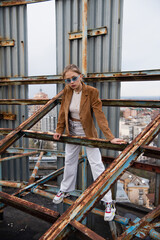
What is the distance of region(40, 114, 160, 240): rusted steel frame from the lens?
1302 mm

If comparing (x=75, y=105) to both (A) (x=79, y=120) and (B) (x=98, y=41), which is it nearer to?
(A) (x=79, y=120)

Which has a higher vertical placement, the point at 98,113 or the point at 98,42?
the point at 98,42

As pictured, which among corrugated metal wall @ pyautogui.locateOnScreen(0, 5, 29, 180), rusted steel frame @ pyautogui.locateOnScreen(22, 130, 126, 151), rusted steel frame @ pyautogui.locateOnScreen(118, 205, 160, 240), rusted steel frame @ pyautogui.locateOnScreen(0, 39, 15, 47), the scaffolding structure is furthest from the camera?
rusted steel frame @ pyautogui.locateOnScreen(0, 39, 15, 47)

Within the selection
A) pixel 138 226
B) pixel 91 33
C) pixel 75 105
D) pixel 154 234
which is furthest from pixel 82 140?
pixel 91 33

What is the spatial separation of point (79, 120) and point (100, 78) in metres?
1.77

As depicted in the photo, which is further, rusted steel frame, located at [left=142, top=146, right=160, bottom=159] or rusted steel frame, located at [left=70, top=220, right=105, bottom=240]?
rusted steel frame, located at [left=142, top=146, right=160, bottom=159]

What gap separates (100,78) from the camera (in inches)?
168

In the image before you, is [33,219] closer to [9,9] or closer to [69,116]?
[69,116]

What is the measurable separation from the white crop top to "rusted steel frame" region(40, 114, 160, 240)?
1.13m

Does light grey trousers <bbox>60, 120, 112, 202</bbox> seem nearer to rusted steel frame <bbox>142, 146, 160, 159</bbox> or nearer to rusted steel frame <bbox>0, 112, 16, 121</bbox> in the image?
rusted steel frame <bbox>142, 146, 160, 159</bbox>

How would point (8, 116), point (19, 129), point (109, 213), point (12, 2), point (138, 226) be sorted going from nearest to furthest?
point (138, 226) < point (109, 213) < point (19, 129) < point (12, 2) < point (8, 116)

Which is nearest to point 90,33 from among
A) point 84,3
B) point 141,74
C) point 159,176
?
point 84,3

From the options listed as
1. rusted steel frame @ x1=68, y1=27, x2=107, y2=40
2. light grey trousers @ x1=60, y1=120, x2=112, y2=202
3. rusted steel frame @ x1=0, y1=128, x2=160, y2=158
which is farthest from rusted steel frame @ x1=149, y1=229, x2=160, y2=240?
rusted steel frame @ x1=68, y1=27, x2=107, y2=40

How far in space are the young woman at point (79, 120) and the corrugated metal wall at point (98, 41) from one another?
2.03m
